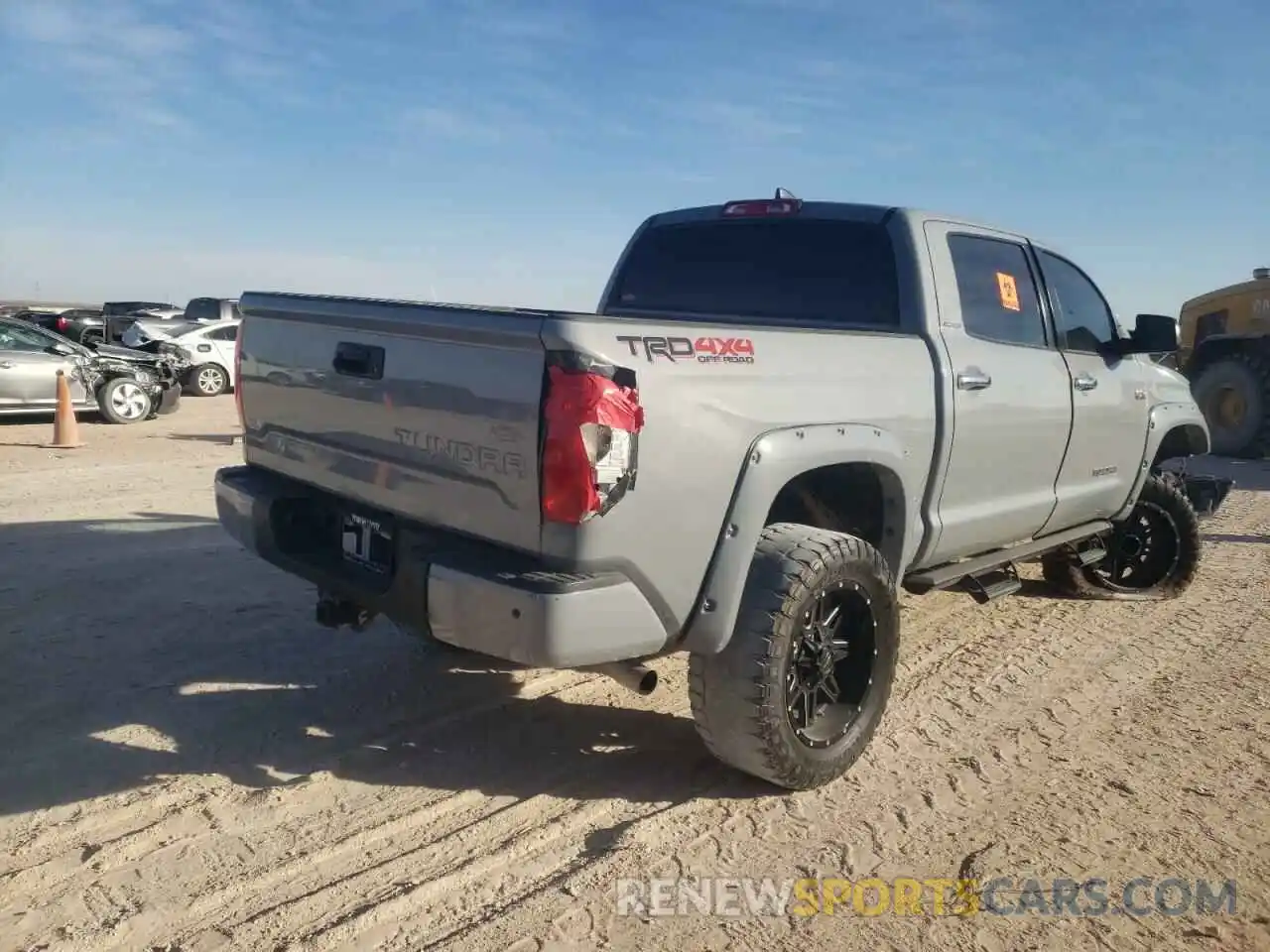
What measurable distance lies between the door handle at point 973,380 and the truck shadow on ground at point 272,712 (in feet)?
5.67

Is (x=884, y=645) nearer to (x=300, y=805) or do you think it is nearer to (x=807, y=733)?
(x=807, y=733)

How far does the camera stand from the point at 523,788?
339 cm

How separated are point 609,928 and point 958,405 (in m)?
2.34

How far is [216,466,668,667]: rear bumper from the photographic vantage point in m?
2.63

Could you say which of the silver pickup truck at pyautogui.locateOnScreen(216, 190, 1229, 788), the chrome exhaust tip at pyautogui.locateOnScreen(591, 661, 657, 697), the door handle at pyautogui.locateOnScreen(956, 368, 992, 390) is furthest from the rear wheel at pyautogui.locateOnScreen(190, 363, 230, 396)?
the chrome exhaust tip at pyautogui.locateOnScreen(591, 661, 657, 697)

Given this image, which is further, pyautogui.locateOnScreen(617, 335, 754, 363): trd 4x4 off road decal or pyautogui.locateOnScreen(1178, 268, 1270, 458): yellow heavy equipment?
pyautogui.locateOnScreen(1178, 268, 1270, 458): yellow heavy equipment

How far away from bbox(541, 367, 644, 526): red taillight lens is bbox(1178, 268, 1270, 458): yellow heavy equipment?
1277 cm

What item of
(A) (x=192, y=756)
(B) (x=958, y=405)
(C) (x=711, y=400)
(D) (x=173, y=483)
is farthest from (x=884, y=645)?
(D) (x=173, y=483)

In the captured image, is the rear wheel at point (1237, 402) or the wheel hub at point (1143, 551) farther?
the rear wheel at point (1237, 402)

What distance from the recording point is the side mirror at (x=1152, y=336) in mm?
4986

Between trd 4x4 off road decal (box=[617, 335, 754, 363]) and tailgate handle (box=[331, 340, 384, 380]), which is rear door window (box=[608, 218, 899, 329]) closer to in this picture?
trd 4x4 off road decal (box=[617, 335, 754, 363])

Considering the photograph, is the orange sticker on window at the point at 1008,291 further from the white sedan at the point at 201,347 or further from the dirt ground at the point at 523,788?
the white sedan at the point at 201,347

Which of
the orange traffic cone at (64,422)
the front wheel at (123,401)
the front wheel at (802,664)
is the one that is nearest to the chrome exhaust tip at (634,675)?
the front wheel at (802,664)

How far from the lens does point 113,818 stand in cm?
310
